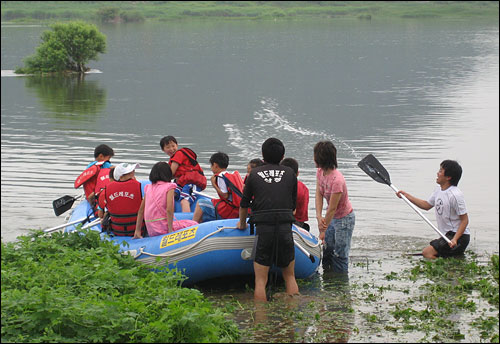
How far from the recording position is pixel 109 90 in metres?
36.2

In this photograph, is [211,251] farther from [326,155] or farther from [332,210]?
[326,155]

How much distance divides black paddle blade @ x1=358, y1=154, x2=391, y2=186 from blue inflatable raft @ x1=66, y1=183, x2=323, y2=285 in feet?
6.20

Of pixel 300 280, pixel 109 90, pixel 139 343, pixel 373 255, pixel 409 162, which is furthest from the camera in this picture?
pixel 109 90

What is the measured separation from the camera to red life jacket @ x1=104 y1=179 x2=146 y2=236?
28.5 feet

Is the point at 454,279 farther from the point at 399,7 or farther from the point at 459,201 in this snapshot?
the point at 399,7

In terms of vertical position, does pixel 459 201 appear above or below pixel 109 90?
above

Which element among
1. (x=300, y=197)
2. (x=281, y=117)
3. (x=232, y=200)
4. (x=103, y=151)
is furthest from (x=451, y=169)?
(x=281, y=117)

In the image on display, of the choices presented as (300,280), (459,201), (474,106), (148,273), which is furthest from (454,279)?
(474,106)

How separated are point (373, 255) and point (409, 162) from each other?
8079 millimetres

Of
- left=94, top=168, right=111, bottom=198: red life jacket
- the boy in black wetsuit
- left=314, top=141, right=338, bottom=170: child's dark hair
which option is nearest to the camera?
the boy in black wetsuit

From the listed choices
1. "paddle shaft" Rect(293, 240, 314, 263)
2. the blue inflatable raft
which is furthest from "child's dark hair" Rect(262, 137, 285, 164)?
"paddle shaft" Rect(293, 240, 314, 263)

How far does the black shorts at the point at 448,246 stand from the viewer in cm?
922

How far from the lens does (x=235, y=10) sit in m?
121

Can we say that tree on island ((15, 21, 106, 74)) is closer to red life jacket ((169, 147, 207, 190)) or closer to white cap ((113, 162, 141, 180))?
red life jacket ((169, 147, 207, 190))
